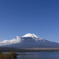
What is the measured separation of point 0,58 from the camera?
62.0 metres

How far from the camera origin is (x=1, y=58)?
207ft

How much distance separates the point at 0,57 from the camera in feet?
208

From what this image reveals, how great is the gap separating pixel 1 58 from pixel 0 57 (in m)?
0.66

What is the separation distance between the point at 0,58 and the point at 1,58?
1224mm

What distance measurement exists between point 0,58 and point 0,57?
1.50 metres
